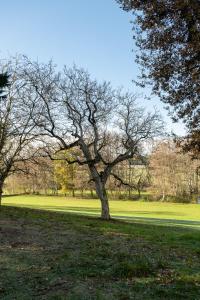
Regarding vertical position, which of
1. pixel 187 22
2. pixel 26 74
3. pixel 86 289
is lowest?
pixel 86 289

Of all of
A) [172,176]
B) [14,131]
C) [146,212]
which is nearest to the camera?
[14,131]

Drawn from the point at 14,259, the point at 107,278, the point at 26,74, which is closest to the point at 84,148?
the point at 26,74

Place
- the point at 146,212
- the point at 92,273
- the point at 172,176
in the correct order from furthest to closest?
the point at 172,176, the point at 146,212, the point at 92,273

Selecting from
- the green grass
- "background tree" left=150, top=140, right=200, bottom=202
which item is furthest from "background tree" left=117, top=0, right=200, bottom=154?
"background tree" left=150, top=140, right=200, bottom=202

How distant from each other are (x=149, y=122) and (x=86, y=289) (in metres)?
23.9

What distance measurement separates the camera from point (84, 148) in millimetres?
30953

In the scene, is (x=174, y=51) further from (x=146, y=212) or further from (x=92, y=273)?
(x=146, y=212)

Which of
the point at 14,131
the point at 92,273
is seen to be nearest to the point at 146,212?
the point at 14,131

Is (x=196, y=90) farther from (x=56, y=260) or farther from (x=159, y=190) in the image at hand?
(x=159, y=190)

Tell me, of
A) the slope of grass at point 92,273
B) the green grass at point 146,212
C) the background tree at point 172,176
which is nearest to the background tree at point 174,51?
the slope of grass at point 92,273

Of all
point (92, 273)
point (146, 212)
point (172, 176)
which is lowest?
point (146, 212)

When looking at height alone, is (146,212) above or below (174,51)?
below

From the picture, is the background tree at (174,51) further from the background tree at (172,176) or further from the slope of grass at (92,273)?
the background tree at (172,176)

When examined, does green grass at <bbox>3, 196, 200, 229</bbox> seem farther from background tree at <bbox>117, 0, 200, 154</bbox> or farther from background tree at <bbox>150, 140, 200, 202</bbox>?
background tree at <bbox>117, 0, 200, 154</bbox>
